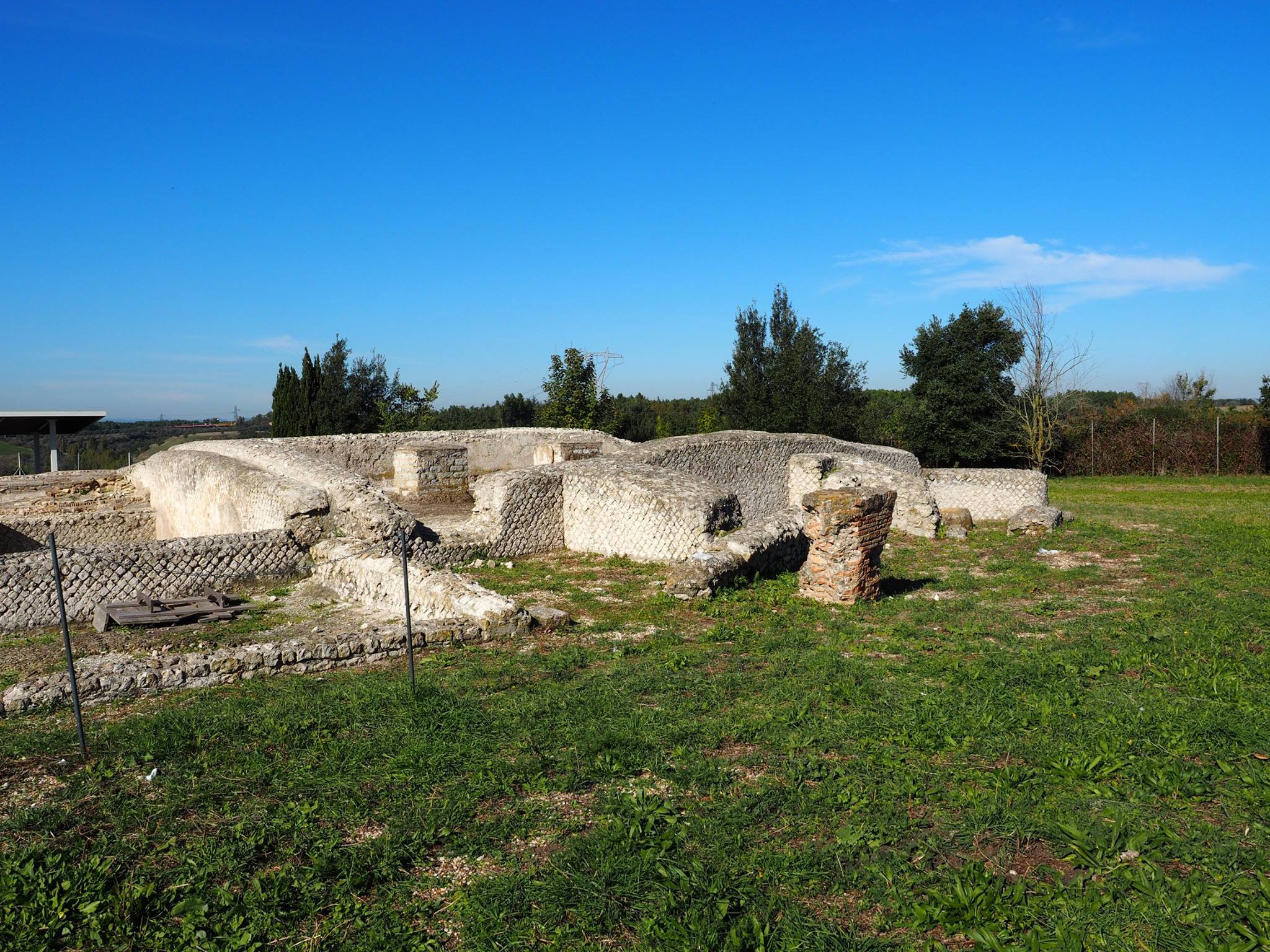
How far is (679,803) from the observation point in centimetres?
431

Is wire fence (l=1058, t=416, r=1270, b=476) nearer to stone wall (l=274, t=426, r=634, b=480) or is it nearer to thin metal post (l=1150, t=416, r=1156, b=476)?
thin metal post (l=1150, t=416, r=1156, b=476)

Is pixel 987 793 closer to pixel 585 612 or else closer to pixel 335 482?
pixel 585 612

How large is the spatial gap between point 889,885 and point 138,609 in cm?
881

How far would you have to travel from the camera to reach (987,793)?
429 centimetres

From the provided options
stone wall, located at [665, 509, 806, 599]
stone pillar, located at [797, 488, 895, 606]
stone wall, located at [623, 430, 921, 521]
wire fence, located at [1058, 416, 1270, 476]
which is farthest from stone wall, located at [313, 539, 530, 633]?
wire fence, located at [1058, 416, 1270, 476]

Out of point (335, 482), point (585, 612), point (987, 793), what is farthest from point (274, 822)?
point (335, 482)

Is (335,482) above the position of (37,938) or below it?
above

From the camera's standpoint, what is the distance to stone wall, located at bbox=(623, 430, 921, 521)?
1639cm

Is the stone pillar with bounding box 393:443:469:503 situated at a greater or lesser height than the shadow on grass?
→ greater

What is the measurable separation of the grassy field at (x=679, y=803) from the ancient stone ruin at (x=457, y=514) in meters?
1.86

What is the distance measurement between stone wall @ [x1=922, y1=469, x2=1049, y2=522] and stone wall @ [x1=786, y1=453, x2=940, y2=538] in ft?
6.83

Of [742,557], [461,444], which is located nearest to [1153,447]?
[461,444]

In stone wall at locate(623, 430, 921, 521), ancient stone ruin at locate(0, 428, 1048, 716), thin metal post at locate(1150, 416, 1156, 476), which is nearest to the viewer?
ancient stone ruin at locate(0, 428, 1048, 716)

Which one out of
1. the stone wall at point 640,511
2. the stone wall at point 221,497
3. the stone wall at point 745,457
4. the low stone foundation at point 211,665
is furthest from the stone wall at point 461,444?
the low stone foundation at point 211,665
